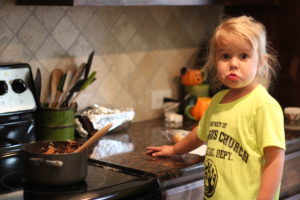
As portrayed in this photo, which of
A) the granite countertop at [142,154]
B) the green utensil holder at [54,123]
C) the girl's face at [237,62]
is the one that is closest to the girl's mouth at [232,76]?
the girl's face at [237,62]

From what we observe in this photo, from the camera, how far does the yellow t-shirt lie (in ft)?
5.41

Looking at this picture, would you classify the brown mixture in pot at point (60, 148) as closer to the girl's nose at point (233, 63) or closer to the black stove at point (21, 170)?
the black stove at point (21, 170)

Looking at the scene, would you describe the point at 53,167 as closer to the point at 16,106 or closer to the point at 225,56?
the point at 16,106

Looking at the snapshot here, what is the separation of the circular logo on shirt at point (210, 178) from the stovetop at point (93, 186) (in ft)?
0.52

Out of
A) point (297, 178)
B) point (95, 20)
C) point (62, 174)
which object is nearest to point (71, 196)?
point (62, 174)

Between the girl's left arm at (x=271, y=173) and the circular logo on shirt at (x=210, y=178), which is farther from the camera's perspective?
the circular logo on shirt at (x=210, y=178)

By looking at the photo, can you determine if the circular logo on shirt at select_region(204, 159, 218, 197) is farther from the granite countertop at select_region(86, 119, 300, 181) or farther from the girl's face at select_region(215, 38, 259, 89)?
the girl's face at select_region(215, 38, 259, 89)

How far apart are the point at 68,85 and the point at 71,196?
737mm

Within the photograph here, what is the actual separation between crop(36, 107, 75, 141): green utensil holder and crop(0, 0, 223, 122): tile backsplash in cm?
17

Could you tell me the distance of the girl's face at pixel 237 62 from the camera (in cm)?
166

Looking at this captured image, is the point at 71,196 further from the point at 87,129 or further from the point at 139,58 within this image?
the point at 139,58

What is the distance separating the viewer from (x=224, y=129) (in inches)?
68.6

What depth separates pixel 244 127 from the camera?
1689 millimetres

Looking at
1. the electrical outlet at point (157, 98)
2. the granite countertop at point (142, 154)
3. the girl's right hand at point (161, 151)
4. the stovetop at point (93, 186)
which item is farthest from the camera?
the electrical outlet at point (157, 98)
